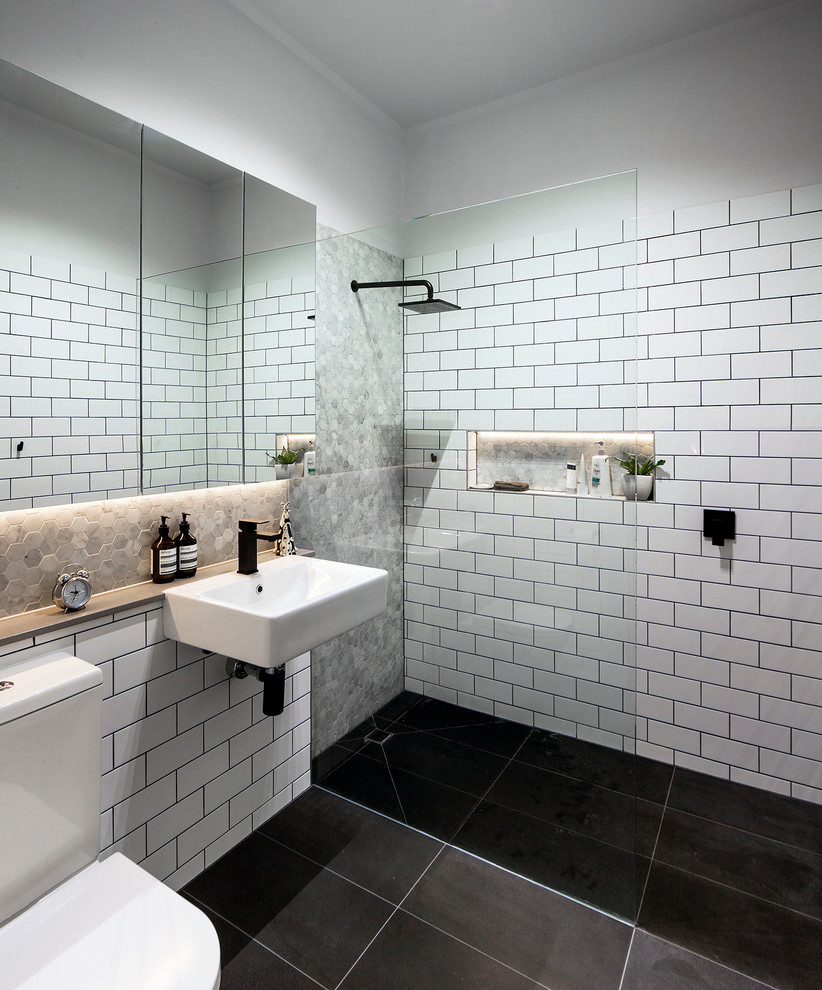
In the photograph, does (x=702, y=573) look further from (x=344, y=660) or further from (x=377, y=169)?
(x=377, y=169)

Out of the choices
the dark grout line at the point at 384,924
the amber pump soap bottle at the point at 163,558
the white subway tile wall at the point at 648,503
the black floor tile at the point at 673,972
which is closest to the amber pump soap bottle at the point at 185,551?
the amber pump soap bottle at the point at 163,558

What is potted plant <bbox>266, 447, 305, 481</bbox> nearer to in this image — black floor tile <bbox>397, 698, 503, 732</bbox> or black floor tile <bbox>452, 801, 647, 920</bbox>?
black floor tile <bbox>397, 698, 503, 732</bbox>

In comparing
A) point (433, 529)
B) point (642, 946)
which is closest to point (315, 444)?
point (433, 529)

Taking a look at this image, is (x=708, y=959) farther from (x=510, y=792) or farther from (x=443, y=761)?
(x=443, y=761)

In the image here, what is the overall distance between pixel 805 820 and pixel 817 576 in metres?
0.93

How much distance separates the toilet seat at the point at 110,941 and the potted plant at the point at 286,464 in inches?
54.0

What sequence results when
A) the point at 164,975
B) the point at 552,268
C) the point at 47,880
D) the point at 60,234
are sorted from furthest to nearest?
the point at 552,268 < the point at 60,234 < the point at 47,880 < the point at 164,975

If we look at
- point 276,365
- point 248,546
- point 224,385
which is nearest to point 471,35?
point 276,365

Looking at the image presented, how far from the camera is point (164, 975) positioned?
1007 mm

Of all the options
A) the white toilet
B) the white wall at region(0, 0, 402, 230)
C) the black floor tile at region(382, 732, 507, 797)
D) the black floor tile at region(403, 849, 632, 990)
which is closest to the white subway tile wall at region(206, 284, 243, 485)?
the white wall at region(0, 0, 402, 230)

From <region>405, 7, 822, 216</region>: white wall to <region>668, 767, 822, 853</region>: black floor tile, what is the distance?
7.92 feet

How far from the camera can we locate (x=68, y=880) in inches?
49.4

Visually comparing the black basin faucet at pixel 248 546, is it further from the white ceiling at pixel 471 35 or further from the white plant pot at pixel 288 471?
the white ceiling at pixel 471 35

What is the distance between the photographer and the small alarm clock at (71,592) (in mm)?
1510
